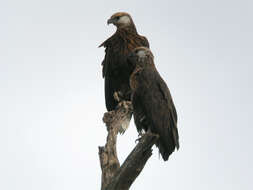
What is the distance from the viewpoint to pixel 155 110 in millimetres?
7184

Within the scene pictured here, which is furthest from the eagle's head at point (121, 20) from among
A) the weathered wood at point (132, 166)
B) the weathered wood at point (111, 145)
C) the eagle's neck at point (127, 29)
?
the weathered wood at point (132, 166)

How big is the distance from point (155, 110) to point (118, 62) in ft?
6.44

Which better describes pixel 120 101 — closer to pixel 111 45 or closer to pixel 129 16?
pixel 111 45

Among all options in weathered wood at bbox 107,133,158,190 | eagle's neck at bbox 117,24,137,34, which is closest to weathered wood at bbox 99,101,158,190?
weathered wood at bbox 107,133,158,190

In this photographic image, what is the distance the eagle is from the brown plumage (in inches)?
52.4

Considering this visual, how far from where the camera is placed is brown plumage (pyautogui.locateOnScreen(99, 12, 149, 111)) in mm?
8938

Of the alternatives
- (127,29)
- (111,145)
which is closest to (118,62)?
(127,29)

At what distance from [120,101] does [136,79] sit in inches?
58.1

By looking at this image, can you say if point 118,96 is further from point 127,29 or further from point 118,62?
point 127,29

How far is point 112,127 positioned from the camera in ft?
23.8

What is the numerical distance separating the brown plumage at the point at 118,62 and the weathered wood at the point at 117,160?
1345 millimetres

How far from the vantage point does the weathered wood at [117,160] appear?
18.9 feet

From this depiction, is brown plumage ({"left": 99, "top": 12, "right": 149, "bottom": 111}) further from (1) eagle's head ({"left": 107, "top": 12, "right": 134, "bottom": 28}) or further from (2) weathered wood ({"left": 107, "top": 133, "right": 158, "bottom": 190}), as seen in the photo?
(2) weathered wood ({"left": 107, "top": 133, "right": 158, "bottom": 190})

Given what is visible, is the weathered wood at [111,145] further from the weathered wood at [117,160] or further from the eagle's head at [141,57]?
the eagle's head at [141,57]
